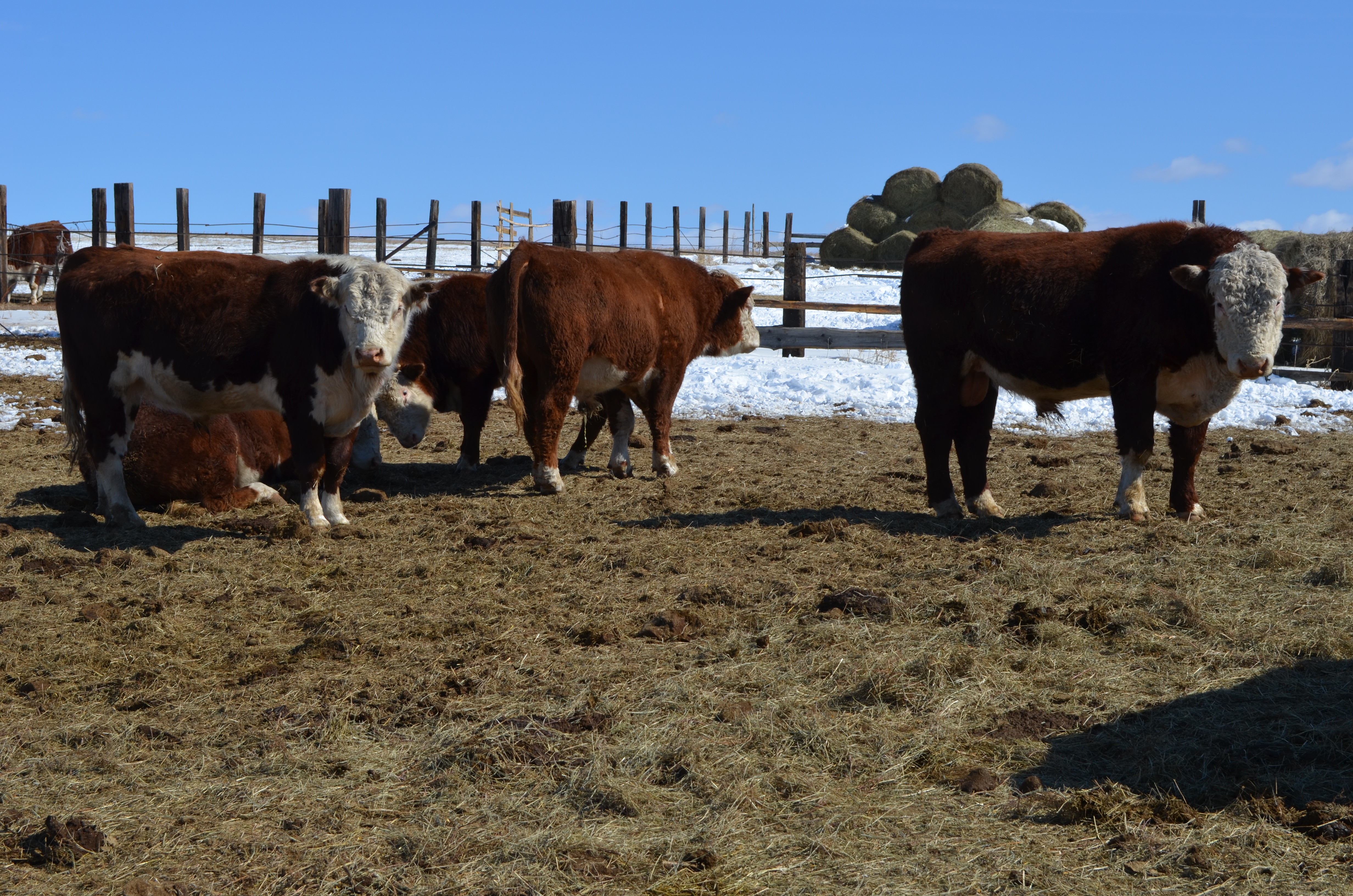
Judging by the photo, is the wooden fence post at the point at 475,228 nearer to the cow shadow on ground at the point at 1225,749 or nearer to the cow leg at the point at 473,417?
the cow leg at the point at 473,417

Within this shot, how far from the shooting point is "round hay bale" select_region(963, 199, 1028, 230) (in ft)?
83.9

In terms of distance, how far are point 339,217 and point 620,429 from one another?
887 cm

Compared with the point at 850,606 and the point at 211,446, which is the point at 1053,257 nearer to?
the point at 850,606

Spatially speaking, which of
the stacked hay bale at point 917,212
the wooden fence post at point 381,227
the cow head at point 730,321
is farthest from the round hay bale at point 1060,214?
the cow head at point 730,321

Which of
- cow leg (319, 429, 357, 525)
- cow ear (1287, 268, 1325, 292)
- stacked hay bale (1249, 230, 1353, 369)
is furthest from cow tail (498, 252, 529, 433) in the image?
stacked hay bale (1249, 230, 1353, 369)

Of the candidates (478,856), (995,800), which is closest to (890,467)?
(995,800)

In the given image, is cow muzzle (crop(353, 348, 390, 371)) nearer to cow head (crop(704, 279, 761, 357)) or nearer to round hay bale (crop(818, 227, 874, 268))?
cow head (crop(704, 279, 761, 357))

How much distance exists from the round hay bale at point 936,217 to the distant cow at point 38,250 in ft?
60.9

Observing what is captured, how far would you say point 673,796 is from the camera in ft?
10.9

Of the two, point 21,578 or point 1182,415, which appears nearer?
point 21,578

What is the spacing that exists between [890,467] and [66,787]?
6.74 metres

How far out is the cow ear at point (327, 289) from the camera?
6.67 m

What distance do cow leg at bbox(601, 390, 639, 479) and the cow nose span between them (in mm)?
2696

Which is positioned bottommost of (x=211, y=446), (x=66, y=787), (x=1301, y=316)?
(x=66, y=787)
